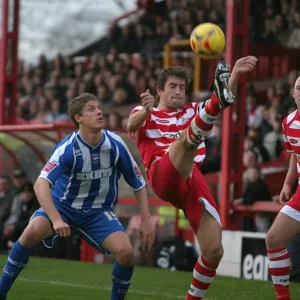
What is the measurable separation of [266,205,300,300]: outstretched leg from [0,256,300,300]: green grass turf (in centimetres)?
141

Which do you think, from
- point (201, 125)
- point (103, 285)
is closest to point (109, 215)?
point (201, 125)

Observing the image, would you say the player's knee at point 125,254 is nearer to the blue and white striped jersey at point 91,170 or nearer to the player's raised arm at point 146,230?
the player's raised arm at point 146,230

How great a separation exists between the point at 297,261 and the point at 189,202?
219cm

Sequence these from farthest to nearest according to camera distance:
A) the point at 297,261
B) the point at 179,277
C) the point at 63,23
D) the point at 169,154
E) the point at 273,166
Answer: the point at 63,23 → the point at 273,166 → the point at 179,277 → the point at 297,261 → the point at 169,154

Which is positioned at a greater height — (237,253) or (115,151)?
(115,151)

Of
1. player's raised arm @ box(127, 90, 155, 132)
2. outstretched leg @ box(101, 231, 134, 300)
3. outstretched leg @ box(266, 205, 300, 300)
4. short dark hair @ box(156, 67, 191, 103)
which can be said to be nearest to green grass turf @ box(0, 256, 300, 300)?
outstretched leg @ box(266, 205, 300, 300)

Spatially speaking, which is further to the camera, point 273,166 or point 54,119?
point 54,119

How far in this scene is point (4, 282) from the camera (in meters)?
8.18

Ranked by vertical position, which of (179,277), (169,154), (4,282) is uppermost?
(169,154)

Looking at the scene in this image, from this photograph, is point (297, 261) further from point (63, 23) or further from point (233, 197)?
point (63, 23)

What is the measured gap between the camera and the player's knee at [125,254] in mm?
7793

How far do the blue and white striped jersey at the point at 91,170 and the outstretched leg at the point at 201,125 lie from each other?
0.51 meters

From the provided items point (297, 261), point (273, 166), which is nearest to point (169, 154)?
point (297, 261)

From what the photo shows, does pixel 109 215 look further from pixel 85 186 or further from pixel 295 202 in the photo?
pixel 295 202
